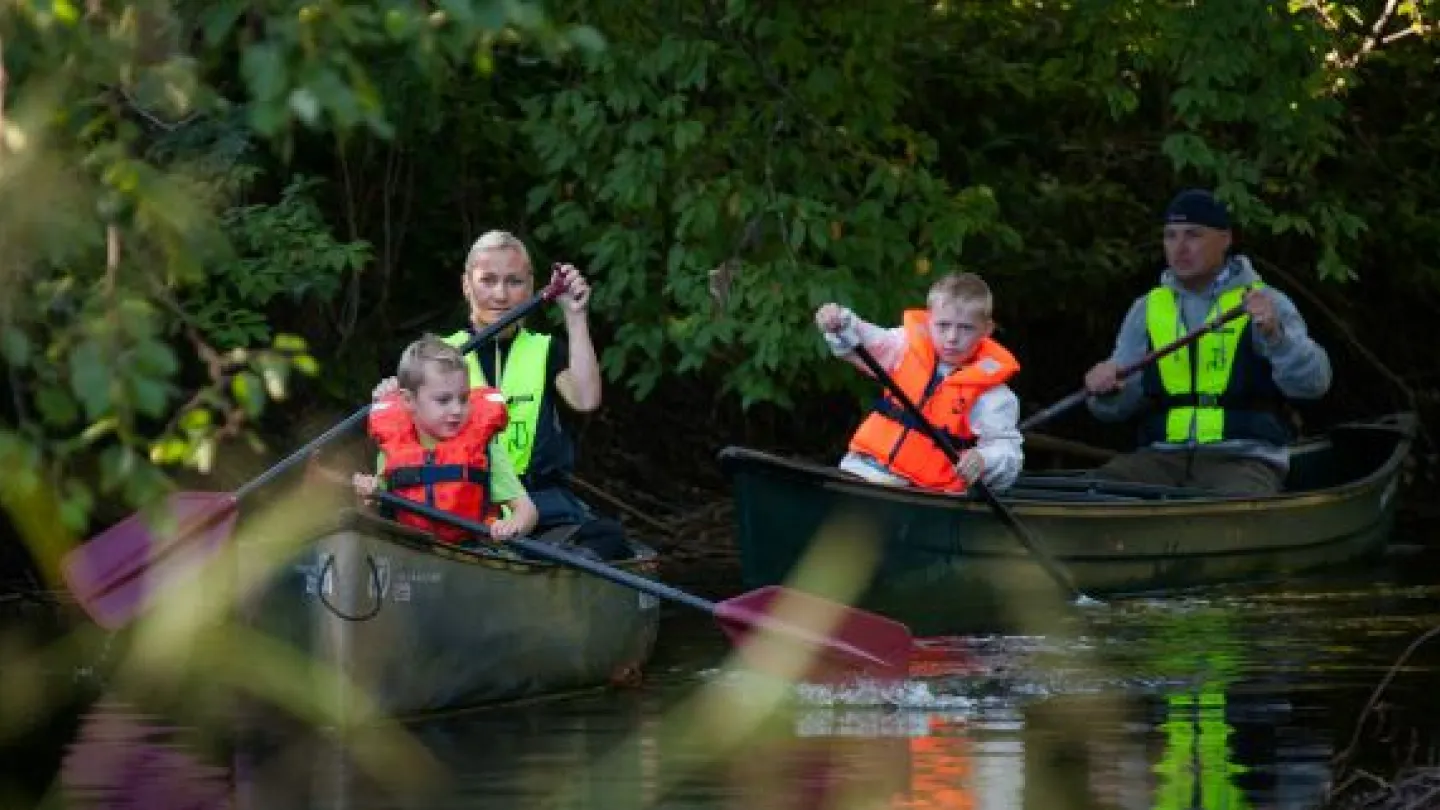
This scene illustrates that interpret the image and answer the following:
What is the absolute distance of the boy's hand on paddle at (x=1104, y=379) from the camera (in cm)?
1309

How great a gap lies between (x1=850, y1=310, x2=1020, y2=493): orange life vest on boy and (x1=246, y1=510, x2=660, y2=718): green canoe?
6.55 ft

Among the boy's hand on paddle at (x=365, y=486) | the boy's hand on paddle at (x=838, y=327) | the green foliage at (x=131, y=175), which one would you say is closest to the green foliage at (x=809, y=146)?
the boy's hand on paddle at (x=838, y=327)

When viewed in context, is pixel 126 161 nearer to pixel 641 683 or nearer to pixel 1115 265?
pixel 641 683

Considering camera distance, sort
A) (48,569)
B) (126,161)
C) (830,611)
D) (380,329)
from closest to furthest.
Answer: (126,161), (830,611), (48,569), (380,329)

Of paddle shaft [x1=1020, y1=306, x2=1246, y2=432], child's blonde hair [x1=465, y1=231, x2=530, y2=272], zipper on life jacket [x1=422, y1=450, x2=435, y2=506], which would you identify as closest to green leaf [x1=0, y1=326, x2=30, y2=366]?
zipper on life jacket [x1=422, y1=450, x2=435, y2=506]

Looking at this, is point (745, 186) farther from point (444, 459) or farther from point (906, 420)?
point (444, 459)

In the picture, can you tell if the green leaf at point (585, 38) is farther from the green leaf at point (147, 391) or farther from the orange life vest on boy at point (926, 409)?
the orange life vest on boy at point (926, 409)

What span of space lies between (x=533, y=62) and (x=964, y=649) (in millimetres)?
3616

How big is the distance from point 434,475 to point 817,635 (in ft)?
3.91

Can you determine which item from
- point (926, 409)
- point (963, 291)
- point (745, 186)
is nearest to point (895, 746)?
point (963, 291)

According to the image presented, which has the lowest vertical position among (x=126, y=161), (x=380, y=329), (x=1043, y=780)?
(x=1043, y=780)

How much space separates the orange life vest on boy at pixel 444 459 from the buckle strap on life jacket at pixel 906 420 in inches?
97.4

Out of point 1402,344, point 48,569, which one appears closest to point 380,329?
point 48,569

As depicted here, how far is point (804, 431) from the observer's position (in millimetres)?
16031
